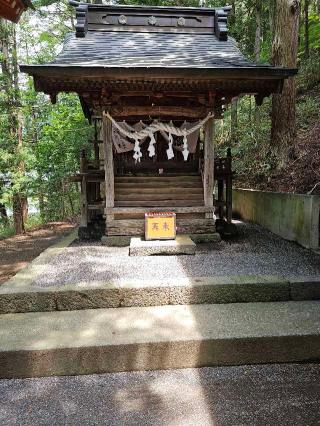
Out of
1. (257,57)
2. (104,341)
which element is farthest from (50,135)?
(104,341)

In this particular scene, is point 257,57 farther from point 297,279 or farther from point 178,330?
point 178,330

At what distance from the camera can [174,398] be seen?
235cm

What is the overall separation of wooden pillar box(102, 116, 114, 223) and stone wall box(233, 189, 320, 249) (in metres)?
3.44

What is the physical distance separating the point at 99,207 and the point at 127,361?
13.7ft

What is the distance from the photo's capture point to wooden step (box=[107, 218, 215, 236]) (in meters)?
6.11

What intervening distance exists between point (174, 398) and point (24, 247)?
6629 millimetres

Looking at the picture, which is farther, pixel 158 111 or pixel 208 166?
pixel 208 166

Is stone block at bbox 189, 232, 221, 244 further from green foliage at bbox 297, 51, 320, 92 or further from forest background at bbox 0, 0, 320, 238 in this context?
green foliage at bbox 297, 51, 320, 92

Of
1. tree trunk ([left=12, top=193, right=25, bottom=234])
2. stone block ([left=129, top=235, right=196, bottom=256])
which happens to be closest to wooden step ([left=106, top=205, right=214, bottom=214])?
stone block ([left=129, top=235, right=196, bottom=256])

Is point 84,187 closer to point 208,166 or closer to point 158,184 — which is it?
point 158,184

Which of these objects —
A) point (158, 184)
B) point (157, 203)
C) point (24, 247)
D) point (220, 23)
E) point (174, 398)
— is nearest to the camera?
point (174, 398)

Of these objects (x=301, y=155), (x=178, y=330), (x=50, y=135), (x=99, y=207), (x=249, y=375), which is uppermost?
(x=50, y=135)

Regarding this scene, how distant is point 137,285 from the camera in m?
3.62

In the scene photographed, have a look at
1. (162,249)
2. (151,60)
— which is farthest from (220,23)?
(162,249)
